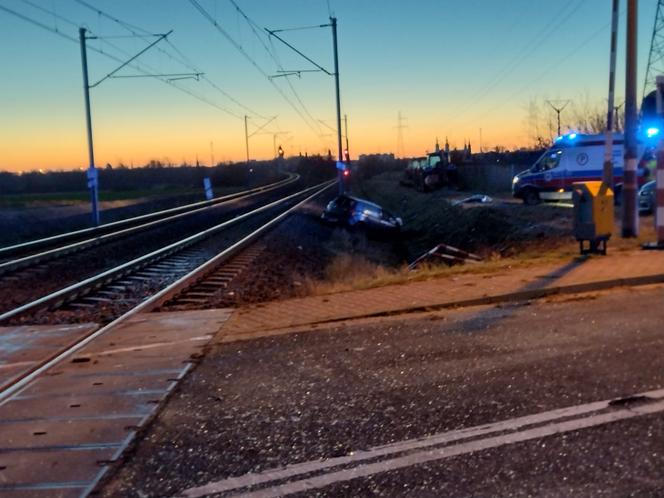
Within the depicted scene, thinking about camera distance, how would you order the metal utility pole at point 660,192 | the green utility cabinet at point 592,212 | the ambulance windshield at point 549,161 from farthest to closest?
the ambulance windshield at point 549,161
the metal utility pole at point 660,192
the green utility cabinet at point 592,212

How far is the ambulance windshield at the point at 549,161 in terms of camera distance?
3450 cm

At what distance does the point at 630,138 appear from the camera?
56.7 feet

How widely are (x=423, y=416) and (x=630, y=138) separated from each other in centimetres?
1315

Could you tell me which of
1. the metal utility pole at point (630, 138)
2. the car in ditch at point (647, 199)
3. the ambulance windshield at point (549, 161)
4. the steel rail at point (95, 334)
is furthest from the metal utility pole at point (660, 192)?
the ambulance windshield at point (549, 161)

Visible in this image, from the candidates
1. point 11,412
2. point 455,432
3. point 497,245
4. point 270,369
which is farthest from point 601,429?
point 497,245

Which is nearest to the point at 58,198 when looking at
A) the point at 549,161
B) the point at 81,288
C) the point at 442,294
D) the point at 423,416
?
the point at 549,161

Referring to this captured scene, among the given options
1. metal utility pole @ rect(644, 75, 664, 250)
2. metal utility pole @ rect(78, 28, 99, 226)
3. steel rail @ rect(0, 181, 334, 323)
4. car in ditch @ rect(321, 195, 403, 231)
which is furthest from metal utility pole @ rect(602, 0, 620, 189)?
metal utility pole @ rect(78, 28, 99, 226)

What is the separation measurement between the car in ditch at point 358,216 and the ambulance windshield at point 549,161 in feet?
21.3

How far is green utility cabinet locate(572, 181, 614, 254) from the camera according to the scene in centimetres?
1391

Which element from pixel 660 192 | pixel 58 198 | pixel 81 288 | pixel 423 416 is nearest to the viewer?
pixel 423 416

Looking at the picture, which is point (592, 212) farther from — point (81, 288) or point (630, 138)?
point (81, 288)

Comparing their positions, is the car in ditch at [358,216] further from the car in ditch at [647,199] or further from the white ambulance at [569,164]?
the car in ditch at [647,199]

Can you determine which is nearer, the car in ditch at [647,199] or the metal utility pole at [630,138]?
the metal utility pole at [630,138]

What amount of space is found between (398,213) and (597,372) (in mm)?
46918
